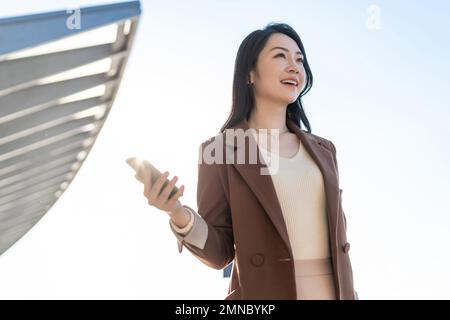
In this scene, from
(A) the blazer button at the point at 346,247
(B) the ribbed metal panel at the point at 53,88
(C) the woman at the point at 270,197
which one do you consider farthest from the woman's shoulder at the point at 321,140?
(B) the ribbed metal panel at the point at 53,88

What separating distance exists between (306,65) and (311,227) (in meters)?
0.63

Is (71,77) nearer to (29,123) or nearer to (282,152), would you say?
(29,123)

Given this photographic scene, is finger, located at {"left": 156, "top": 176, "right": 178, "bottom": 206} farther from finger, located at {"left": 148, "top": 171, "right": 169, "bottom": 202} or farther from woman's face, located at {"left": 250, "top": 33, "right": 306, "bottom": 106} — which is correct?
woman's face, located at {"left": 250, "top": 33, "right": 306, "bottom": 106}

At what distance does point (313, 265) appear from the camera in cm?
183

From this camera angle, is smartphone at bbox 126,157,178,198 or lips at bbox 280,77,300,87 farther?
lips at bbox 280,77,300,87

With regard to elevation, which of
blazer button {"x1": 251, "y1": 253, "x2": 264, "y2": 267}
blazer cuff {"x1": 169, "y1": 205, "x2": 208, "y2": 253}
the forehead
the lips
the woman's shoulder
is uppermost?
the forehead

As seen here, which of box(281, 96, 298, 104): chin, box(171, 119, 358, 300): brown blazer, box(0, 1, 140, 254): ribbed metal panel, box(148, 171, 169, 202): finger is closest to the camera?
box(148, 171, 169, 202): finger

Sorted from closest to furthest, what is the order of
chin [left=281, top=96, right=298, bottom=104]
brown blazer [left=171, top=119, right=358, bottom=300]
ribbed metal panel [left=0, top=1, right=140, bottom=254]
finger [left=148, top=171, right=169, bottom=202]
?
finger [left=148, top=171, right=169, bottom=202] → brown blazer [left=171, top=119, right=358, bottom=300] → chin [left=281, top=96, right=298, bottom=104] → ribbed metal panel [left=0, top=1, right=140, bottom=254]

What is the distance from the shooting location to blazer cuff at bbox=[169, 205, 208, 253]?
182cm

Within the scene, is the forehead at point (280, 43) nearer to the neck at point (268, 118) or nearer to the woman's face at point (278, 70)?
the woman's face at point (278, 70)

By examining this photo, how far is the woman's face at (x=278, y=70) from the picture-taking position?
2090 mm

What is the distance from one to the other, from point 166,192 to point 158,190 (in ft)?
0.07

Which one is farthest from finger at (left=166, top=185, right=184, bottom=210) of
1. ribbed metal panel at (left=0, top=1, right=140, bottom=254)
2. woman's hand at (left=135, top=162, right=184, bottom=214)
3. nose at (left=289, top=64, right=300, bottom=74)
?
ribbed metal panel at (left=0, top=1, right=140, bottom=254)
